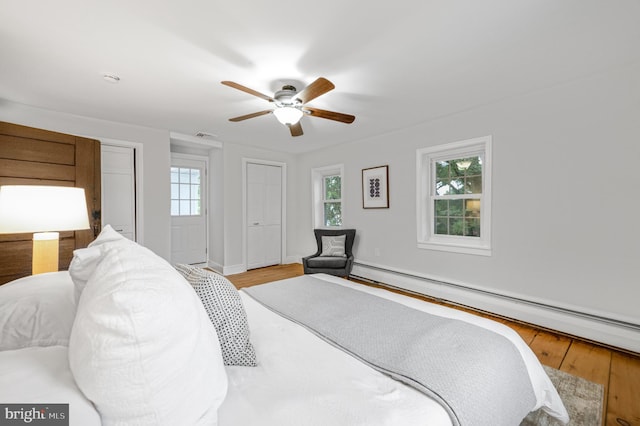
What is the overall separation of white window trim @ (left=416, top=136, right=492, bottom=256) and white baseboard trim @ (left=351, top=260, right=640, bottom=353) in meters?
0.45

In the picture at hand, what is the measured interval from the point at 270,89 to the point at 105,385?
2493 mm

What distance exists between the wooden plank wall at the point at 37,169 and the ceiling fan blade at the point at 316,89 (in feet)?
8.43

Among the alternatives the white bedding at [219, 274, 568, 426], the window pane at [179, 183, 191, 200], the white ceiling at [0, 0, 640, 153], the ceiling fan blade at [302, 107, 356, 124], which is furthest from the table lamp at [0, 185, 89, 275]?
the window pane at [179, 183, 191, 200]

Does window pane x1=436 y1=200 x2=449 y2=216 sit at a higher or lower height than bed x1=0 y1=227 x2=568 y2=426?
higher

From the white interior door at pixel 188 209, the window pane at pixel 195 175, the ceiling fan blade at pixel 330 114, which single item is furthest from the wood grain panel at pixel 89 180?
the ceiling fan blade at pixel 330 114

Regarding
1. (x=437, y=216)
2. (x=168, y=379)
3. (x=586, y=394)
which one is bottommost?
(x=586, y=394)

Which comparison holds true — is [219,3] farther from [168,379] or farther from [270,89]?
[168,379]

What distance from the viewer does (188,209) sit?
496 centimetres

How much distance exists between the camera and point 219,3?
1.49 meters

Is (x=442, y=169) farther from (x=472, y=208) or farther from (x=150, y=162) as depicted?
(x=150, y=162)

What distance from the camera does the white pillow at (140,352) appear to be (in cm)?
53

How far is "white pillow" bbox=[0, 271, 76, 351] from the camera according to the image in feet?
2.93

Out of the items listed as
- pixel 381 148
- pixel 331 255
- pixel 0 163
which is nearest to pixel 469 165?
pixel 381 148

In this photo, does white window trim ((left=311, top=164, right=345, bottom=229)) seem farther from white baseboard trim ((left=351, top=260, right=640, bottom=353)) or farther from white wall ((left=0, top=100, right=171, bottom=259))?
white wall ((left=0, top=100, right=171, bottom=259))
